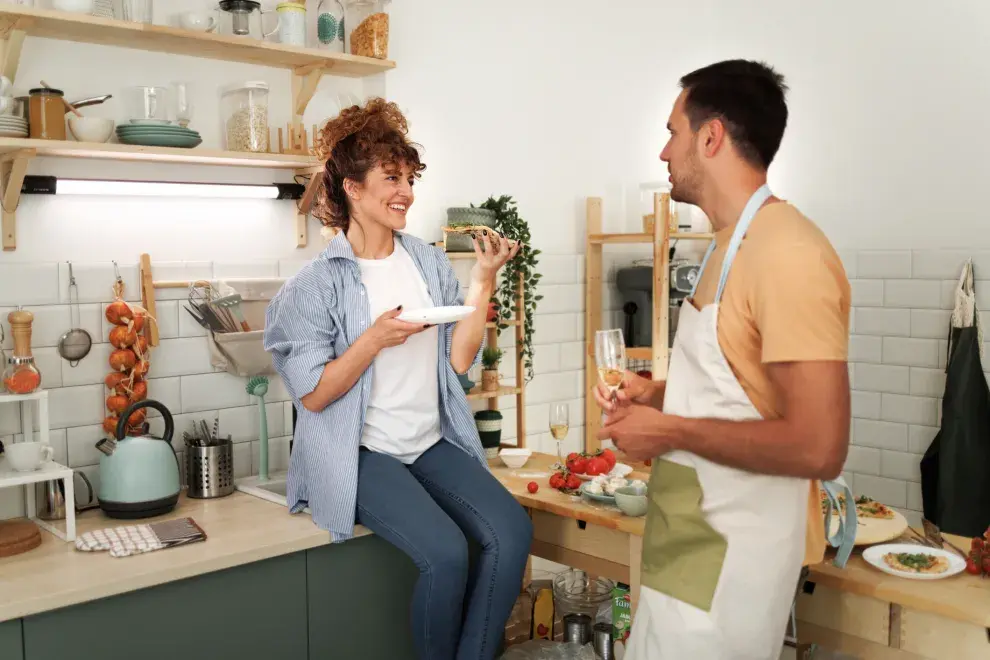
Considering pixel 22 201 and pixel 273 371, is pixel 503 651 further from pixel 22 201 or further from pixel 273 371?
pixel 22 201

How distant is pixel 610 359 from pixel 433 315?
2.30ft

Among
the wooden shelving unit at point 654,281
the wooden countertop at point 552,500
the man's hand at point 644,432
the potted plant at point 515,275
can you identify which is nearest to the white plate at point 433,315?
the wooden countertop at point 552,500

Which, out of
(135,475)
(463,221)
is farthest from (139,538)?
(463,221)

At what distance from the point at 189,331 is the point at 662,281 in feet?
6.45

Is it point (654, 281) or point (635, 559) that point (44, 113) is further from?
point (654, 281)

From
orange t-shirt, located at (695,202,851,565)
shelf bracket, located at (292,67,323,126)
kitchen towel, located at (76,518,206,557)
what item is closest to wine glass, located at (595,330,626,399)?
orange t-shirt, located at (695,202,851,565)

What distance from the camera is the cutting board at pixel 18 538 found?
95.6 inches

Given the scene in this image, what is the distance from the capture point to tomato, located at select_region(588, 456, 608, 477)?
294 centimetres

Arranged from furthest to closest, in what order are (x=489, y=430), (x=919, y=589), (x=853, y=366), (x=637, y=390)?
(x=853, y=366), (x=489, y=430), (x=637, y=390), (x=919, y=589)

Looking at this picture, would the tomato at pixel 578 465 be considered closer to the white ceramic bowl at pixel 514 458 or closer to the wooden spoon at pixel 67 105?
the white ceramic bowl at pixel 514 458

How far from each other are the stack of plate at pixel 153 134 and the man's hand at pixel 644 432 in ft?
5.55

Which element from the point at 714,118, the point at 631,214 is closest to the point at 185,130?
the point at 714,118

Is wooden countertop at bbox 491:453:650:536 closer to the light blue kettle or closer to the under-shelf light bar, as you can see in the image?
the light blue kettle

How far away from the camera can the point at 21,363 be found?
2633mm
